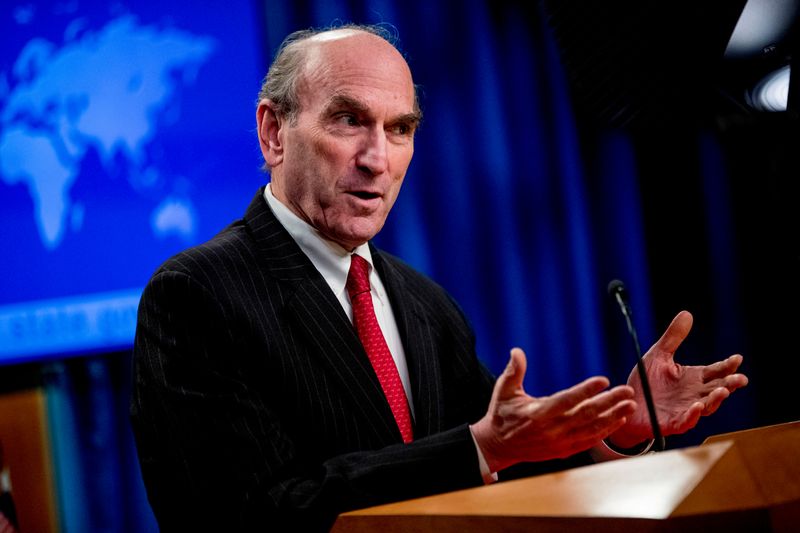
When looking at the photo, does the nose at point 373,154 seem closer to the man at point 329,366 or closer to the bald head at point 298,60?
the man at point 329,366

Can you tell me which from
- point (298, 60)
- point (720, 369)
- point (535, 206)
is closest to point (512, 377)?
point (720, 369)

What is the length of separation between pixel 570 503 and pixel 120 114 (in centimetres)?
237

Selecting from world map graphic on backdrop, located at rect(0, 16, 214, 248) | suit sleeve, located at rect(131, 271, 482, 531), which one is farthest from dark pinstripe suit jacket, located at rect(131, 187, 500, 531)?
world map graphic on backdrop, located at rect(0, 16, 214, 248)

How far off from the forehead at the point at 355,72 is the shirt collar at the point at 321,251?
0.83 feet

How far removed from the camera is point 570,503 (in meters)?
0.76

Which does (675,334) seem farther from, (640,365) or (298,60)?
(298,60)

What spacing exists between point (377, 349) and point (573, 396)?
571mm

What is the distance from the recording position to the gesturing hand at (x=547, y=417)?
1.04m

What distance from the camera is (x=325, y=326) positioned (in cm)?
148

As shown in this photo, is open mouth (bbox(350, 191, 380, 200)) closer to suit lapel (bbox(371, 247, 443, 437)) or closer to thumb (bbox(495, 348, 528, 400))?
suit lapel (bbox(371, 247, 443, 437))

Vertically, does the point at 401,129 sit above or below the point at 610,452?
above

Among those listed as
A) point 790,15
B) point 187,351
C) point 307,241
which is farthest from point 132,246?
point 790,15

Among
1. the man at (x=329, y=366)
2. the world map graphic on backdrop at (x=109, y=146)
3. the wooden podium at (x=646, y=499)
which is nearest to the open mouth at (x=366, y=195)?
the man at (x=329, y=366)

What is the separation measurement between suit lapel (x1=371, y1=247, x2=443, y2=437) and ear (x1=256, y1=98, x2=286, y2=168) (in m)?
0.30
